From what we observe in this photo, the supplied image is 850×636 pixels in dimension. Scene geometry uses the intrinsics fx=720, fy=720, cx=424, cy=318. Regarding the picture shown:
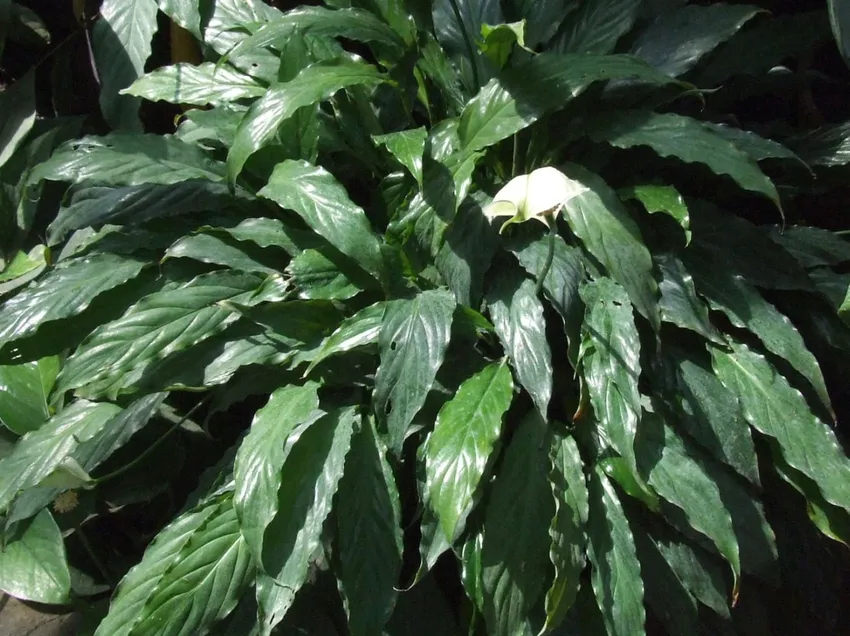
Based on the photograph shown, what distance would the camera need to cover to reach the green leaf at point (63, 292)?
45.4 inches

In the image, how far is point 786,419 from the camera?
1047mm

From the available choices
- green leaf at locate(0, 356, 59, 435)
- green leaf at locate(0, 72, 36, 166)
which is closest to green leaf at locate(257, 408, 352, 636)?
green leaf at locate(0, 356, 59, 435)

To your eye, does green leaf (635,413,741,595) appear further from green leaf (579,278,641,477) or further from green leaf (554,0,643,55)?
green leaf (554,0,643,55)

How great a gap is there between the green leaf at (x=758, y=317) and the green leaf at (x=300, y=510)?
1.98ft

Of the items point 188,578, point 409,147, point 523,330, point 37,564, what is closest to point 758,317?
point 523,330

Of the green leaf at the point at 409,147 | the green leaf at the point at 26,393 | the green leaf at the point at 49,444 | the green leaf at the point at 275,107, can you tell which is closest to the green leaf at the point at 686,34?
the green leaf at the point at 409,147

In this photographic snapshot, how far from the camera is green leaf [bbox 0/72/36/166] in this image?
4.99 feet

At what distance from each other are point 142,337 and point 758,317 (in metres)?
0.95

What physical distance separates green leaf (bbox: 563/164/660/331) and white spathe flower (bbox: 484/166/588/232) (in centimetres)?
18

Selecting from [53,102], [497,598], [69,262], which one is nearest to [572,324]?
[497,598]

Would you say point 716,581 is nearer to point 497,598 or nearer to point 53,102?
point 497,598

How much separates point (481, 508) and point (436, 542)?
3.3 inches

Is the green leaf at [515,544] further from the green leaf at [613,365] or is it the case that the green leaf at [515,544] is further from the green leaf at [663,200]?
the green leaf at [663,200]

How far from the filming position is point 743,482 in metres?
1.09
